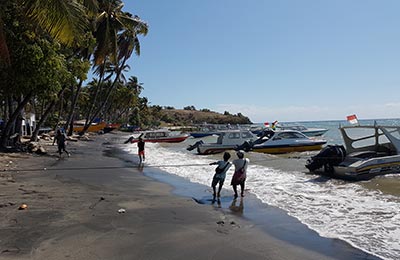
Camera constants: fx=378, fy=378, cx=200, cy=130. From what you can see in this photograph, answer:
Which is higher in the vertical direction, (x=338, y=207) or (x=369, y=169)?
(x=369, y=169)

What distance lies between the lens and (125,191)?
1130 cm

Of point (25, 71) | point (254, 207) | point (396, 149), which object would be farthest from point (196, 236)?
point (25, 71)

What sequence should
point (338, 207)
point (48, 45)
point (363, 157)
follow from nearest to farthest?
point (338, 207) < point (363, 157) < point (48, 45)

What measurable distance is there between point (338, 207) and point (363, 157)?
6782mm

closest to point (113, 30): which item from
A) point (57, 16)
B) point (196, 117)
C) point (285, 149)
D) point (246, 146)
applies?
point (246, 146)

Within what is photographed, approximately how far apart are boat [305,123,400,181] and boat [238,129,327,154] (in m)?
9.73

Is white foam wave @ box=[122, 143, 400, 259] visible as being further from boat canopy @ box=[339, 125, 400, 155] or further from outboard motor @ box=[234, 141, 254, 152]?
outboard motor @ box=[234, 141, 254, 152]

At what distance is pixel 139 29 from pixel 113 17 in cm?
599

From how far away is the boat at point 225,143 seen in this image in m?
27.5

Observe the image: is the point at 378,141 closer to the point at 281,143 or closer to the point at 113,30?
the point at 281,143

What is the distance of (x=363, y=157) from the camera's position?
15.2m

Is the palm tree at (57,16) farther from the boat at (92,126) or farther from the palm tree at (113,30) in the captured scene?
the boat at (92,126)

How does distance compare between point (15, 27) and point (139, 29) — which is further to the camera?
point (139, 29)

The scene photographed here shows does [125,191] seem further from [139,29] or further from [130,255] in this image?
[139,29]
